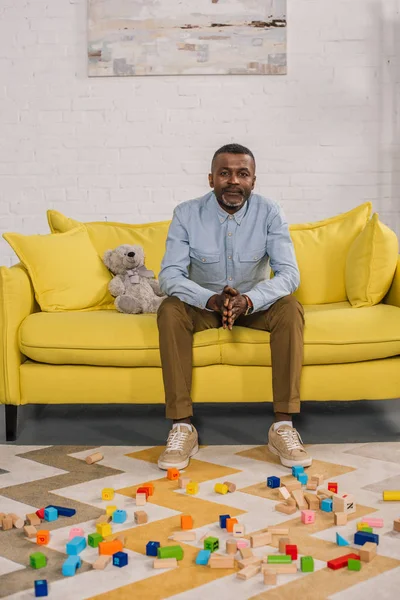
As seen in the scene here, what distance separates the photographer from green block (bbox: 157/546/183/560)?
1982 mm

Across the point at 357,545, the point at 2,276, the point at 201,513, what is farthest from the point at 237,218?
the point at 357,545

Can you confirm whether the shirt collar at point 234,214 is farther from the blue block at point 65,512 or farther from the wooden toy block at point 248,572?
the wooden toy block at point 248,572

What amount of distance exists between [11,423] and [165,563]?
1333 mm

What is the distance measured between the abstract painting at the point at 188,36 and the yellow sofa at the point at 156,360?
1.91 m

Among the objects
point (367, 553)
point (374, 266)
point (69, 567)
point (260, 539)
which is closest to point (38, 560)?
point (69, 567)

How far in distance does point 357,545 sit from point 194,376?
113 centimetres

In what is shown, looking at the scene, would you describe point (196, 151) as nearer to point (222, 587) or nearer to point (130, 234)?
point (130, 234)

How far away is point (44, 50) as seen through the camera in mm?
4625

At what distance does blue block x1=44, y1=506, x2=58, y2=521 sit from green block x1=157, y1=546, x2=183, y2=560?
411 mm

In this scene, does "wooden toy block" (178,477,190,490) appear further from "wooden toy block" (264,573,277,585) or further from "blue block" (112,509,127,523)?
"wooden toy block" (264,573,277,585)

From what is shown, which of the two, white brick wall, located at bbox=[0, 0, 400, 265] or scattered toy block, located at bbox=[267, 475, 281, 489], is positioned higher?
white brick wall, located at bbox=[0, 0, 400, 265]

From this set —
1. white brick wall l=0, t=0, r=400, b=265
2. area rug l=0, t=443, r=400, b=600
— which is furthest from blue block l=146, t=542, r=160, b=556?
white brick wall l=0, t=0, r=400, b=265

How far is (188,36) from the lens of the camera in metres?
4.55

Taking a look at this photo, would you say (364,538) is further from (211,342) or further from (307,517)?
(211,342)
